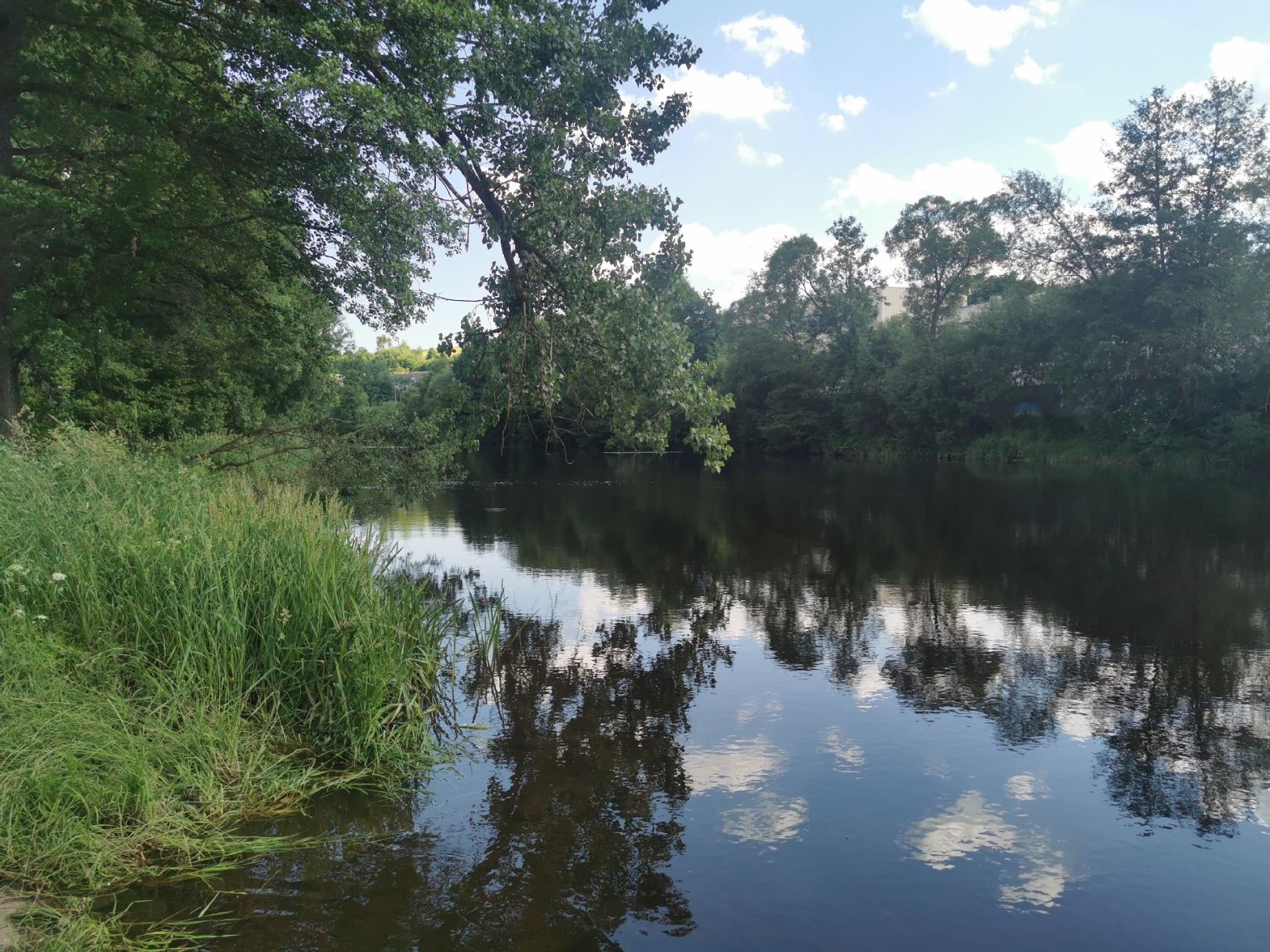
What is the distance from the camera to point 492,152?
9469 mm

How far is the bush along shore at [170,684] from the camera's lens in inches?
166

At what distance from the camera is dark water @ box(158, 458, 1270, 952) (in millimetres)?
4602

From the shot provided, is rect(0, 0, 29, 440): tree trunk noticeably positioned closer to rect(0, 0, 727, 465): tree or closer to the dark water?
rect(0, 0, 727, 465): tree

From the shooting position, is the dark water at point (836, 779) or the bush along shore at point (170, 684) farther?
the dark water at point (836, 779)

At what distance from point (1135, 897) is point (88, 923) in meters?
5.59

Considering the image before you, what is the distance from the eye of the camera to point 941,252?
5103cm

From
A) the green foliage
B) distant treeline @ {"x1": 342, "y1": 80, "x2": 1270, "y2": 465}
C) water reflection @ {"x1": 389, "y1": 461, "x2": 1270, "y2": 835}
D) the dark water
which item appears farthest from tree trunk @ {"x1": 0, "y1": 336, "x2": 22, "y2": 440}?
the green foliage

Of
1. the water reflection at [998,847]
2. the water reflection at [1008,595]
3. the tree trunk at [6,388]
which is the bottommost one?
the water reflection at [998,847]

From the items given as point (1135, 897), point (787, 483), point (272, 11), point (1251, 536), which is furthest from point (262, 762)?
point (787, 483)

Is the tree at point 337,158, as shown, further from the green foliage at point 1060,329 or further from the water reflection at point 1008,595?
the green foliage at point 1060,329

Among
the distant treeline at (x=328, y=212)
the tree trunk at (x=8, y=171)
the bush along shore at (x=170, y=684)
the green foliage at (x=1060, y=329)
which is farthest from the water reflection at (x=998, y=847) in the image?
the green foliage at (x=1060, y=329)

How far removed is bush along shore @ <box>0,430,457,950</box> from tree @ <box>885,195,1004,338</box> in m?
49.9

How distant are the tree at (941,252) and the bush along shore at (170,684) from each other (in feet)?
164

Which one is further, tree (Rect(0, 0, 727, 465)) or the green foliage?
the green foliage
